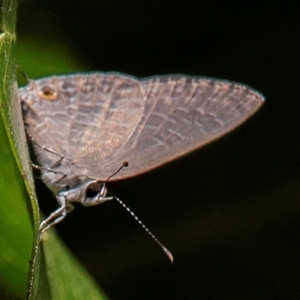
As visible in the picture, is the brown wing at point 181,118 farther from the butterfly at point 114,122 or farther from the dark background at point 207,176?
the dark background at point 207,176

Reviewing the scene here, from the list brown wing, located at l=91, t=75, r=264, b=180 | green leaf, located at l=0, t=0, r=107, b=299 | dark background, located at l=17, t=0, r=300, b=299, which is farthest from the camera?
dark background, located at l=17, t=0, r=300, b=299

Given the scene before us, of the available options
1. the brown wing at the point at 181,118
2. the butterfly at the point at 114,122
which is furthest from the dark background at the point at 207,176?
the brown wing at the point at 181,118

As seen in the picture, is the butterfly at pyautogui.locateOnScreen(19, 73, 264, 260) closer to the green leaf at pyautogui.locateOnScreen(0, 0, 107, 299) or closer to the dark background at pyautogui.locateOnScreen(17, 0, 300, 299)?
the dark background at pyautogui.locateOnScreen(17, 0, 300, 299)

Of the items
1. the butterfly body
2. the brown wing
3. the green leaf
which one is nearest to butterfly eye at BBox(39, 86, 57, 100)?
the butterfly body

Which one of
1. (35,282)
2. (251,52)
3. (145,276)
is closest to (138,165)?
(145,276)

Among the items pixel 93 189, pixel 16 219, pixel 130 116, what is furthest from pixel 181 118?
pixel 16 219

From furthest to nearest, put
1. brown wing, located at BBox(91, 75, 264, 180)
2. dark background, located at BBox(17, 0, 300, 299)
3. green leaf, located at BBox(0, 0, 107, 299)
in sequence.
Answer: dark background, located at BBox(17, 0, 300, 299) < brown wing, located at BBox(91, 75, 264, 180) < green leaf, located at BBox(0, 0, 107, 299)
